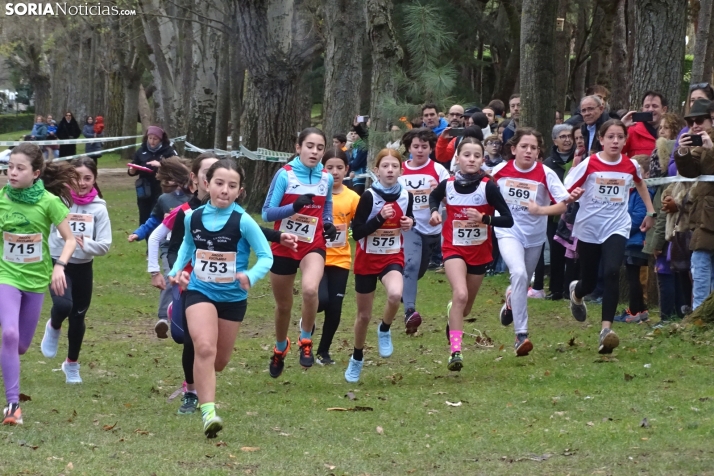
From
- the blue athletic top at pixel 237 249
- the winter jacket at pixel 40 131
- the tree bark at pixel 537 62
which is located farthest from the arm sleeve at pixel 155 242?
the winter jacket at pixel 40 131

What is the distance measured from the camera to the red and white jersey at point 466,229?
32.5ft

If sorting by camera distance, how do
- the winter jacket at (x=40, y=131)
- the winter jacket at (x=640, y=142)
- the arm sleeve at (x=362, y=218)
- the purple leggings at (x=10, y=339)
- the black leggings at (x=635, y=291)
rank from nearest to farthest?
the purple leggings at (x=10, y=339) → the arm sleeve at (x=362, y=218) → the black leggings at (x=635, y=291) → the winter jacket at (x=640, y=142) → the winter jacket at (x=40, y=131)

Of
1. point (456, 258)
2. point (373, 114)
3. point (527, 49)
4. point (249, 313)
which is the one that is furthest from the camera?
point (373, 114)

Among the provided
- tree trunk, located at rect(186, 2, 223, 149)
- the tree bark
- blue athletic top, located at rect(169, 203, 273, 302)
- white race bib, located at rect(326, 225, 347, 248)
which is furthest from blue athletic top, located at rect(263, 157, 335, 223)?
tree trunk, located at rect(186, 2, 223, 149)

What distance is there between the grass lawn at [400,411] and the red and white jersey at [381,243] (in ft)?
3.27

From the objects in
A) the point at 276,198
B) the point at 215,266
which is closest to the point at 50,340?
the point at 276,198

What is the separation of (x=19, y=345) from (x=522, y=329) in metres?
4.31

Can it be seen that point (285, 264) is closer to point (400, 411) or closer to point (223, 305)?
point (400, 411)

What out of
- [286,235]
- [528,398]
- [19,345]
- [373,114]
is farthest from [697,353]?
[373,114]

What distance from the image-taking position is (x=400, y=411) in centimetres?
863

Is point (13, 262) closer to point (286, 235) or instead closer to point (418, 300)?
point (286, 235)

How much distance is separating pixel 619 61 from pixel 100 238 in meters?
23.4

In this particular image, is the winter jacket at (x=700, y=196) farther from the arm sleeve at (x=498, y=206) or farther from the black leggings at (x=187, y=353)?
the black leggings at (x=187, y=353)

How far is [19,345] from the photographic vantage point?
8.21 m
